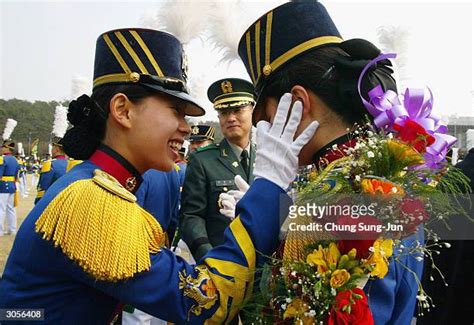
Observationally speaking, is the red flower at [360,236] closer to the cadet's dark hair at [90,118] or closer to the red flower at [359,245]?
the red flower at [359,245]

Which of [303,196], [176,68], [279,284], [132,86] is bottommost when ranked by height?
[279,284]

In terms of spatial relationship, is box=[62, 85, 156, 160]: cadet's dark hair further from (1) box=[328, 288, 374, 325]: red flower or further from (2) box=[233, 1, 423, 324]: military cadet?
(1) box=[328, 288, 374, 325]: red flower

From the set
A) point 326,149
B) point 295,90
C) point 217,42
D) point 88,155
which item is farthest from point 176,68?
point 217,42

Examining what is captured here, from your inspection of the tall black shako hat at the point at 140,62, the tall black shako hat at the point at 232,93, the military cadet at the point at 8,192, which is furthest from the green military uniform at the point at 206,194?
the military cadet at the point at 8,192

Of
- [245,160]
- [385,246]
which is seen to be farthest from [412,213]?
[245,160]

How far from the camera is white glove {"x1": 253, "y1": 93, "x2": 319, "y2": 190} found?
1.90m

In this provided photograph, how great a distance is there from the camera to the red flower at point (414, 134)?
1725 millimetres

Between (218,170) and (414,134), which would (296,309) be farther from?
(218,170)

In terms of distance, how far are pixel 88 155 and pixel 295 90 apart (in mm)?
1060

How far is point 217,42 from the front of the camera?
→ 4148mm

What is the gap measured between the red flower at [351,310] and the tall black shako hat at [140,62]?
4.10ft

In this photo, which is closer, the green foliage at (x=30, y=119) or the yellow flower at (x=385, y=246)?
the yellow flower at (x=385, y=246)

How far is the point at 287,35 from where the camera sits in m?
2.06

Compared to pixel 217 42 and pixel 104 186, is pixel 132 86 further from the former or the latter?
pixel 217 42
